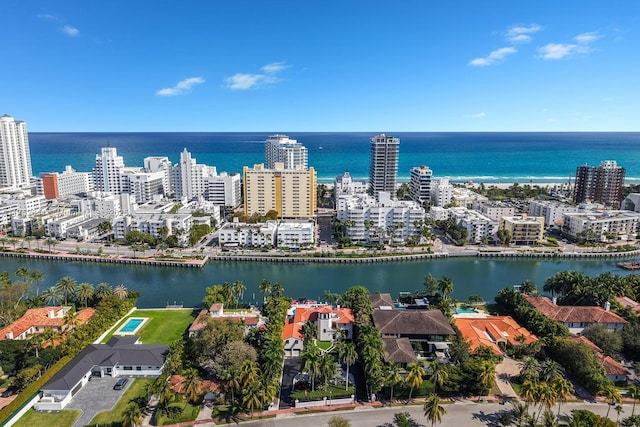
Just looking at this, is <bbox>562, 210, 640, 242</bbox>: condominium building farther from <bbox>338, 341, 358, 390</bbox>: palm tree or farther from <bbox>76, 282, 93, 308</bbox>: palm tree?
<bbox>76, 282, 93, 308</bbox>: palm tree

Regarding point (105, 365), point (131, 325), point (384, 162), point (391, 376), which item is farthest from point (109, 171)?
point (391, 376)

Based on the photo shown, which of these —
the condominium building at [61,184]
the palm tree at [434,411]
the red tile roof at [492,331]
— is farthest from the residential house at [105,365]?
the condominium building at [61,184]

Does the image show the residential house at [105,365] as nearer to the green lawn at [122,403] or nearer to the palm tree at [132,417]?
the green lawn at [122,403]

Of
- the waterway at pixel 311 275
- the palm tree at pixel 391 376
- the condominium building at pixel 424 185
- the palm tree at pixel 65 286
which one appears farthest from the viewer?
the condominium building at pixel 424 185

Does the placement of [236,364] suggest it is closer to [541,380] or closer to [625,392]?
[541,380]

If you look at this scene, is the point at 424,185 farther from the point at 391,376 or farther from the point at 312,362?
the point at 312,362

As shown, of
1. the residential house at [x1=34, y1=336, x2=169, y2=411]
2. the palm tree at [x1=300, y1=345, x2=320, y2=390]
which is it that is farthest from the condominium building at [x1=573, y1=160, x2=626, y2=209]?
the residential house at [x1=34, y1=336, x2=169, y2=411]
